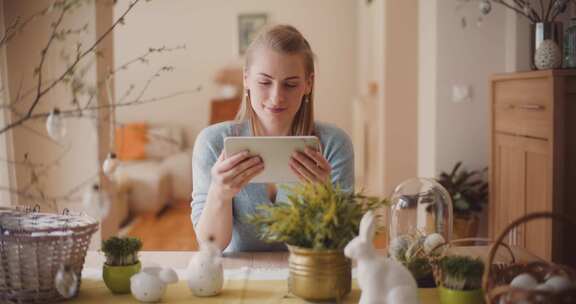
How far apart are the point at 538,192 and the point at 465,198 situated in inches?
35.0

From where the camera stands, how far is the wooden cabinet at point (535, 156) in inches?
96.8

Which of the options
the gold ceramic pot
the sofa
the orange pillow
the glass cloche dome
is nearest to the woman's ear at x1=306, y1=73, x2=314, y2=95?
the glass cloche dome

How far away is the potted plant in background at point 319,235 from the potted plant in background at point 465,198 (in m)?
2.47

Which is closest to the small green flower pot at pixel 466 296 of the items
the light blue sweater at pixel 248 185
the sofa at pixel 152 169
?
the light blue sweater at pixel 248 185

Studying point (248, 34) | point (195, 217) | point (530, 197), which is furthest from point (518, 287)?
point (248, 34)

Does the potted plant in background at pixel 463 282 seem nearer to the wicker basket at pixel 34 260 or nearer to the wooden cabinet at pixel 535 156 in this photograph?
the wicker basket at pixel 34 260

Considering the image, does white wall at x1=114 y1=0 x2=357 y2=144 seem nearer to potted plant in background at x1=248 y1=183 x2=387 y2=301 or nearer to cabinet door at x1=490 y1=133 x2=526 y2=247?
cabinet door at x1=490 y1=133 x2=526 y2=247

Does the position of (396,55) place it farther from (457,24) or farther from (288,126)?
(288,126)

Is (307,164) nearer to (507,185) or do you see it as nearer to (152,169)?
(507,185)

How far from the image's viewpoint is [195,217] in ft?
5.64

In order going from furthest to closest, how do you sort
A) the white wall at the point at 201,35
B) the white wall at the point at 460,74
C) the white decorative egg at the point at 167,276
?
the white wall at the point at 201,35, the white wall at the point at 460,74, the white decorative egg at the point at 167,276

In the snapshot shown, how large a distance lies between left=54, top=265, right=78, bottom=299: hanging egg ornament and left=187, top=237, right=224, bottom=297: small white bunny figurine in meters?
0.22

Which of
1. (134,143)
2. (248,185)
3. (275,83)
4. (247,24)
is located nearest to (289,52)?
(275,83)

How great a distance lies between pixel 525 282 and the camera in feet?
3.35
